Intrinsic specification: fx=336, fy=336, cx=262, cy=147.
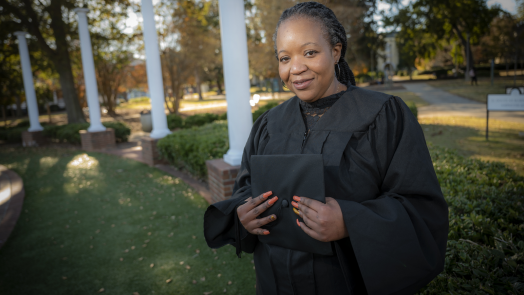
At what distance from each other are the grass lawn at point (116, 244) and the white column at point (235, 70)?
1437mm

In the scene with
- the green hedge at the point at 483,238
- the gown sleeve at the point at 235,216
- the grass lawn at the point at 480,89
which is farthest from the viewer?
the grass lawn at the point at 480,89

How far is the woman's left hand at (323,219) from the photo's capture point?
4.15ft

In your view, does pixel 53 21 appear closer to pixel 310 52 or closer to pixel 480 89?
pixel 310 52

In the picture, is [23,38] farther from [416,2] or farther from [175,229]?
[416,2]

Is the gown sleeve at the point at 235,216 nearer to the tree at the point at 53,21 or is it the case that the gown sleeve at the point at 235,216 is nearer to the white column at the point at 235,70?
the white column at the point at 235,70

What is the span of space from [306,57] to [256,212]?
27.5 inches

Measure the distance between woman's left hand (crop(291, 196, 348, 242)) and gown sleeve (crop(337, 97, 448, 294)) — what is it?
0.03 metres

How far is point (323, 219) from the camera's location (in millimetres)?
1263

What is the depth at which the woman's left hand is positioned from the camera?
4.15 feet

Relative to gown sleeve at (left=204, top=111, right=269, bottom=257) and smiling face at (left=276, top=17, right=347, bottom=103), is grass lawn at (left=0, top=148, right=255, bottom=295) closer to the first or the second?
gown sleeve at (left=204, top=111, right=269, bottom=257)

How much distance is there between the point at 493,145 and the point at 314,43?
815 centimetres

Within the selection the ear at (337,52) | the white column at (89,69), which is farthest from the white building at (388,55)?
the ear at (337,52)

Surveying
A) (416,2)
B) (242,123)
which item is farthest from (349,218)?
(416,2)

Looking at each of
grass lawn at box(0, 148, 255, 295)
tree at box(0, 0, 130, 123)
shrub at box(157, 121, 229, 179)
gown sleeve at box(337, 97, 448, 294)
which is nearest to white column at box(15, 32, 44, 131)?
tree at box(0, 0, 130, 123)
